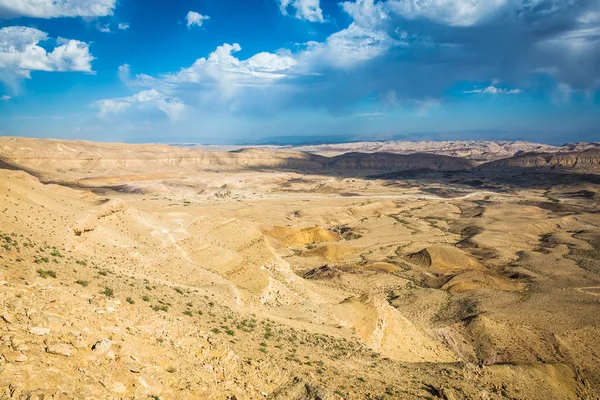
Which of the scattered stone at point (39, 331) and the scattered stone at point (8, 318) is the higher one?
the scattered stone at point (8, 318)

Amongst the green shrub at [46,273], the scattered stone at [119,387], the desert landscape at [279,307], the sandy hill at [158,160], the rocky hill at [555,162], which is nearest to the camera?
the scattered stone at [119,387]

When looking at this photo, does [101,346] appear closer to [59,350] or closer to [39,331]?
[59,350]

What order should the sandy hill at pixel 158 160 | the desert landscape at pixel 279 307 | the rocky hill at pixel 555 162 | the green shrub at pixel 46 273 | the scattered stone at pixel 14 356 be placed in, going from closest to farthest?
the scattered stone at pixel 14 356 < the desert landscape at pixel 279 307 < the green shrub at pixel 46 273 < the sandy hill at pixel 158 160 < the rocky hill at pixel 555 162

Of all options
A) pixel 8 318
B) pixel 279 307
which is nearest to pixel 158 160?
pixel 279 307

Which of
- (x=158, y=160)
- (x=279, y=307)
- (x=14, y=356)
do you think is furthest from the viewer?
(x=158, y=160)

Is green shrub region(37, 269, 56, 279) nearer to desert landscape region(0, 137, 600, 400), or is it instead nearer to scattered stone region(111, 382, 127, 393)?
desert landscape region(0, 137, 600, 400)

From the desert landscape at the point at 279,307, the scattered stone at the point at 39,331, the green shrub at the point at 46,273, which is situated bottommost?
the desert landscape at the point at 279,307

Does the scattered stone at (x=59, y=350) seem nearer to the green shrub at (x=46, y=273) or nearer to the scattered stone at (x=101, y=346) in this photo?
the scattered stone at (x=101, y=346)

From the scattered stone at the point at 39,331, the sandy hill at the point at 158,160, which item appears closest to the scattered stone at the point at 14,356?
the scattered stone at the point at 39,331
